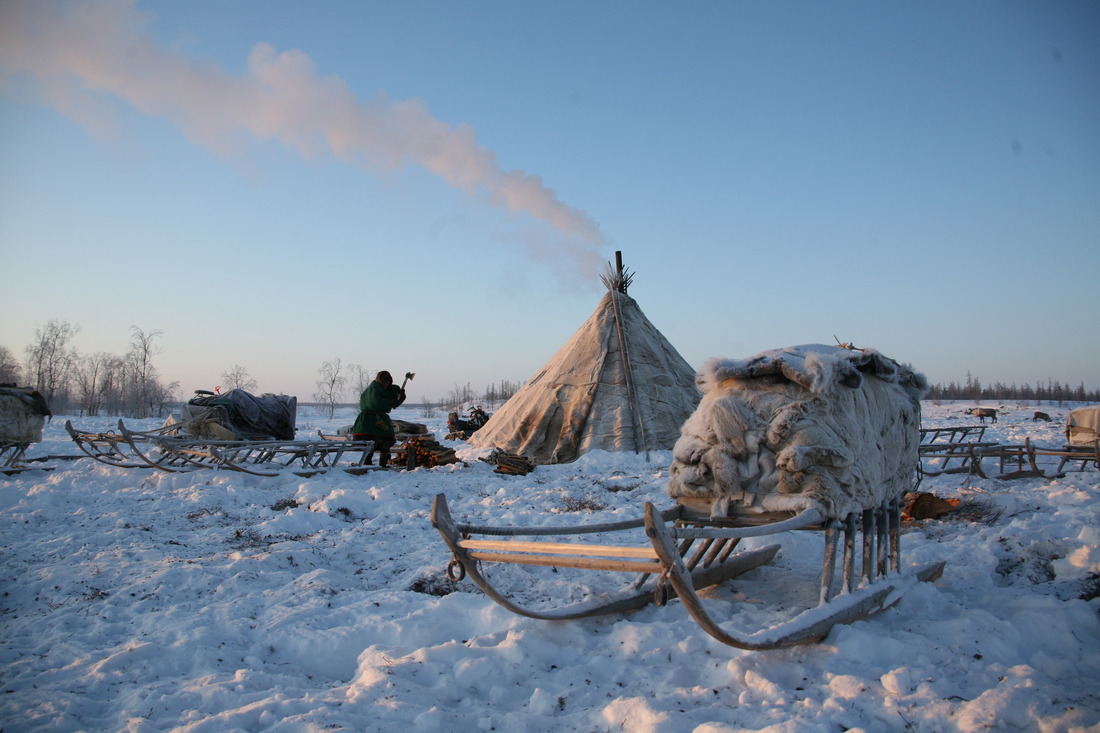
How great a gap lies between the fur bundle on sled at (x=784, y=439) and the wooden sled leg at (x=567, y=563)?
608mm

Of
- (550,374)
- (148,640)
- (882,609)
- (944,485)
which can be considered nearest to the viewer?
(148,640)

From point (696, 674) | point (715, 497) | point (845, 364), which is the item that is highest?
point (845, 364)

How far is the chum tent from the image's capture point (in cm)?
1206

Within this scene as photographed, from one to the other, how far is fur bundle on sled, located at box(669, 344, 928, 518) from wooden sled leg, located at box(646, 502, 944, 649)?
0.49 metres

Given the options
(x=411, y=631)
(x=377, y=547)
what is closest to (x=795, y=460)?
(x=411, y=631)

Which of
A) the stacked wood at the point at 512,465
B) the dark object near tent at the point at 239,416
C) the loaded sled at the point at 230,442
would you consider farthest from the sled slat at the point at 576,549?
the dark object near tent at the point at 239,416

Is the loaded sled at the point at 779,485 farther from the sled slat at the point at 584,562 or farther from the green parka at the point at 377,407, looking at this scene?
the green parka at the point at 377,407

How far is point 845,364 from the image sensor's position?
3.58 meters

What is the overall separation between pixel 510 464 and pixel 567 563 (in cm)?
746

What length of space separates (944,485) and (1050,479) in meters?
1.44

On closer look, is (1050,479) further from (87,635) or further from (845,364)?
(87,635)

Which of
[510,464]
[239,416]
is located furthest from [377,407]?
[239,416]

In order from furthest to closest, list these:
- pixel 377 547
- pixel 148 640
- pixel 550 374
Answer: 1. pixel 550 374
2. pixel 377 547
3. pixel 148 640

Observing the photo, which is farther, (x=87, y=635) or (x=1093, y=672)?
(x=87, y=635)
